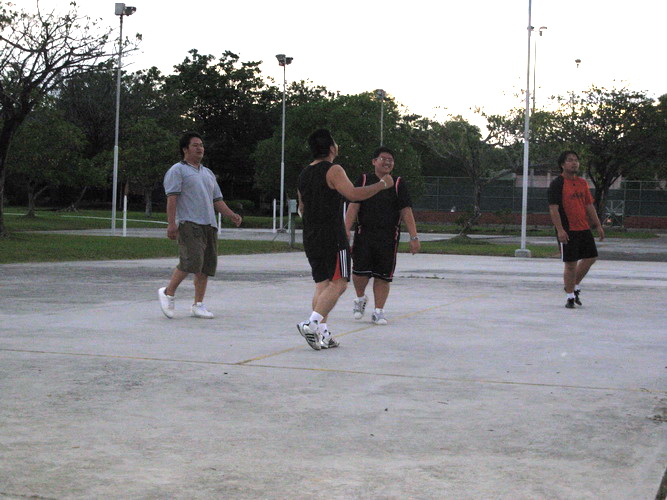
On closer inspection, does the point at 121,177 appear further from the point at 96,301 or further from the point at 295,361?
the point at 295,361

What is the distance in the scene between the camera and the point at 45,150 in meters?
45.8

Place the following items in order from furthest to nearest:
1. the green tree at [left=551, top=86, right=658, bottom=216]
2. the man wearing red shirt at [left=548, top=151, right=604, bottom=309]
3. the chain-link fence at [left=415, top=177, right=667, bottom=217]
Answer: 1. the chain-link fence at [left=415, top=177, right=667, bottom=217]
2. the green tree at [left=551, top=86, right=658, bottom=216]
3. the man wearing red shirt at [left=548, top=151, right=604, bottom=309]

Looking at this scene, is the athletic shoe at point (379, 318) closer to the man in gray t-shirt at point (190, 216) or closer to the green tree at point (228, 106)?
the man in gray t-shirt at point (190, 216)

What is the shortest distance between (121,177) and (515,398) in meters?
54.4

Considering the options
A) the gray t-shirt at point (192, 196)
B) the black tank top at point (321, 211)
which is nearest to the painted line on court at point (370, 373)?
the black tank top at point (321, 211)

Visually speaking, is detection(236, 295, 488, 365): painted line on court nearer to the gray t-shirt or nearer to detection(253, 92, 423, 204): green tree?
the gray t-shirt

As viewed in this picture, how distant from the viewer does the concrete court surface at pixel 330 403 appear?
395 cm

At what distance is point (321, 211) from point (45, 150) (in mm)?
40321

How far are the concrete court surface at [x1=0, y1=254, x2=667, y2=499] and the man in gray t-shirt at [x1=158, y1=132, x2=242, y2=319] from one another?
26 cm

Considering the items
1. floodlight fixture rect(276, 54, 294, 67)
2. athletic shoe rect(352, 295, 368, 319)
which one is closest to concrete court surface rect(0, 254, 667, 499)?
athletic shoe rect(352, 295, 368, 319)

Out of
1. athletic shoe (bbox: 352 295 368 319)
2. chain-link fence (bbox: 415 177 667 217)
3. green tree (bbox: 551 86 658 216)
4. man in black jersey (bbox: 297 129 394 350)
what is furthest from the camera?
chain-link fence (bbox: 415 177 667 217)

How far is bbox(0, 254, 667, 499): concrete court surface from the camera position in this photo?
3.95 meters

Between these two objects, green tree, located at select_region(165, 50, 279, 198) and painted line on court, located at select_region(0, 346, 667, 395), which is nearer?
painted line on court, located at select_region(0, 346, 667, 395)

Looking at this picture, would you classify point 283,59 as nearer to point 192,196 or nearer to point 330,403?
point 192,196
